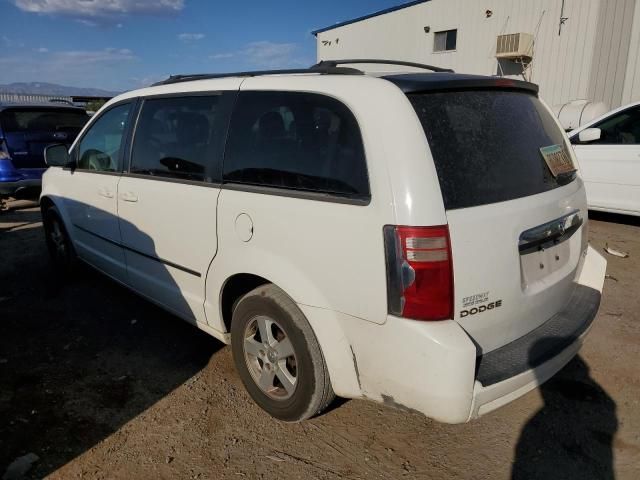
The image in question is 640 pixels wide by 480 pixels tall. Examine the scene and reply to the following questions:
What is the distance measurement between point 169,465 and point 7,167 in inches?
269

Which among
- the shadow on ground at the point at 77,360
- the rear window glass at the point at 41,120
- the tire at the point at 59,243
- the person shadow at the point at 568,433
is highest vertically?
the rear window glass at the point at 41,120

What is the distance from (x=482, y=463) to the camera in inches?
93.7

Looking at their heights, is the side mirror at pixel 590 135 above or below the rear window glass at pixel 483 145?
below

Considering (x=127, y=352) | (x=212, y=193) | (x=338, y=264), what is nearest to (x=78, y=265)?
(x=127, y=352)

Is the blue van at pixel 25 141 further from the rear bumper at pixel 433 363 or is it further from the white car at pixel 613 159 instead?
the white car at pixel 613 159

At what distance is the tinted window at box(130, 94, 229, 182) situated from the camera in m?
2.83

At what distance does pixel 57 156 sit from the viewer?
4.30 metres

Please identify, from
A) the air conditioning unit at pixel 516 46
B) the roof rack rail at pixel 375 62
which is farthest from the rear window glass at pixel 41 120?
the air conditioning unit at pixel 516 46

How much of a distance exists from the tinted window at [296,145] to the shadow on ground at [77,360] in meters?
1.45

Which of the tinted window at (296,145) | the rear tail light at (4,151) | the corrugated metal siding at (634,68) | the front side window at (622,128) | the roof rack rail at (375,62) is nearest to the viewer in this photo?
the tinted window at (296,145)

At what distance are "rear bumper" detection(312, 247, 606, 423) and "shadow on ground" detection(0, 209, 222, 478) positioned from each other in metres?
1.38

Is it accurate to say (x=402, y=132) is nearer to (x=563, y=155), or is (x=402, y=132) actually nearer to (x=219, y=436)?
(x=563, y=155)

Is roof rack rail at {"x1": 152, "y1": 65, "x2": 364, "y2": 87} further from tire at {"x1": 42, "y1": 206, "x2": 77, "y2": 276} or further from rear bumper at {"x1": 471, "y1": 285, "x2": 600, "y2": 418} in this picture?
tire at {"x1": 42, "y1": 206, "x2": 77, "y2": 276}

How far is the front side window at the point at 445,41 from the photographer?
16.4 metres
